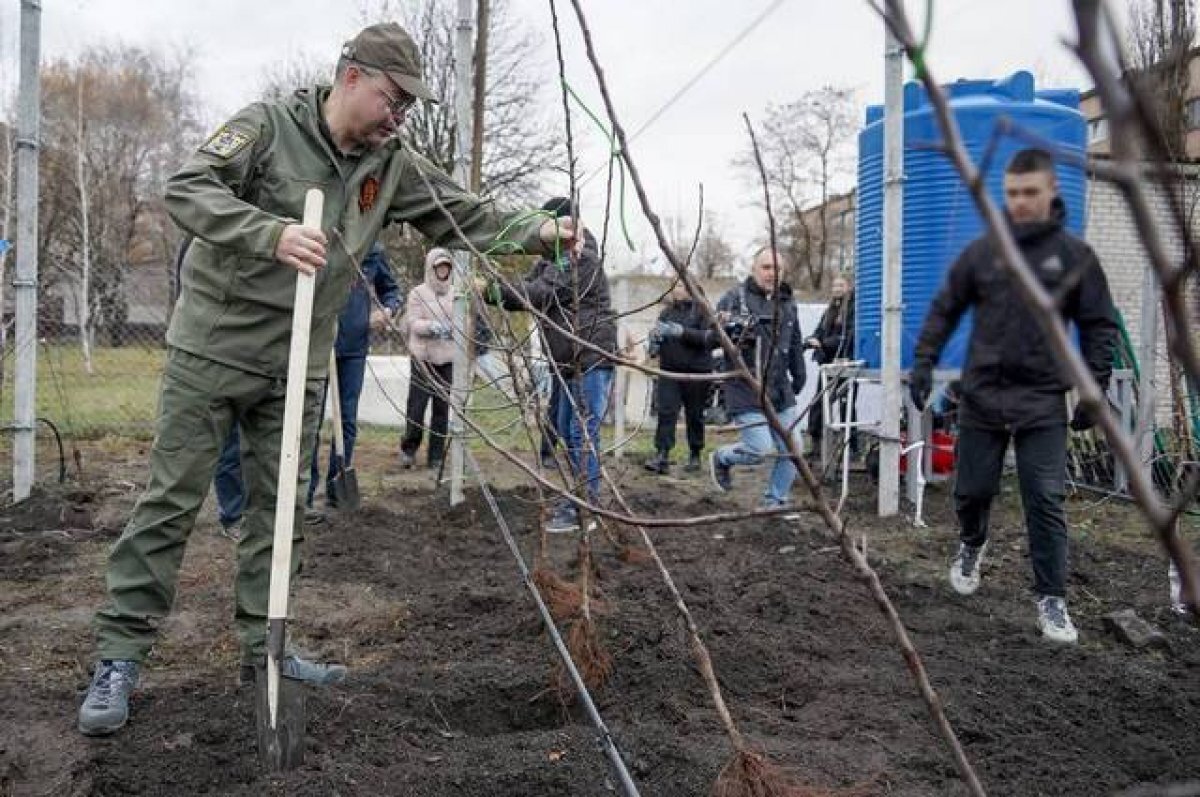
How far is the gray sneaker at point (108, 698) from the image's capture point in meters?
2.73

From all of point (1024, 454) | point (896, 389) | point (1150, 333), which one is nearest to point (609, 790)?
point (1024, 454)

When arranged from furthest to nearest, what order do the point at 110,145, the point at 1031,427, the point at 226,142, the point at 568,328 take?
the point at 110,145, the point at 568,328, the point at 1031,427, the point at 226,142

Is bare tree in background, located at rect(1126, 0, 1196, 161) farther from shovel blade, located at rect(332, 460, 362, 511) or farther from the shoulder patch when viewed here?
shovel blade, located at rect(332, 460, 362, 511)

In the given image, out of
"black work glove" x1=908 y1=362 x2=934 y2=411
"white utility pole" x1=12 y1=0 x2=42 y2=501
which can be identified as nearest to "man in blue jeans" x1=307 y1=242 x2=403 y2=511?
"white utility pole" x1=12 y1=0 x2=42 y2=501

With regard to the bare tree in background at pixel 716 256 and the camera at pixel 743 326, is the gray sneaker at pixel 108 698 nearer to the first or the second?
the camera at pixel 743 326

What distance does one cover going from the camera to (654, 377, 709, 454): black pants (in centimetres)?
879

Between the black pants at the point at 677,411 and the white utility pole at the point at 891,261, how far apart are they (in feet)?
8.69

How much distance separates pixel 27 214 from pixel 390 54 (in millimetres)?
3694

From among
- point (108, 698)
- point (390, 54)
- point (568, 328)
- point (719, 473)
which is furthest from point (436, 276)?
point (108, 698)

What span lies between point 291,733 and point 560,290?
3315mm

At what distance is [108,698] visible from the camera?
2.79 metres

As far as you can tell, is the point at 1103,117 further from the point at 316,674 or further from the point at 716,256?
the point at 716,256

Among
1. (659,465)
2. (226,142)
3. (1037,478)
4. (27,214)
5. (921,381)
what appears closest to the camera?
(226,142)

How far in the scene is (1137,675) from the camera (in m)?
3.40
